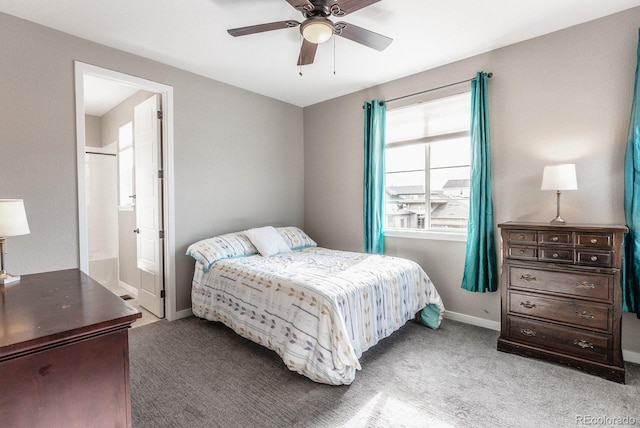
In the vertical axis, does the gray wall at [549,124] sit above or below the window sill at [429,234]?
above

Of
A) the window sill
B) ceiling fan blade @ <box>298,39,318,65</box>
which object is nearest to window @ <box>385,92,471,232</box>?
the window sill

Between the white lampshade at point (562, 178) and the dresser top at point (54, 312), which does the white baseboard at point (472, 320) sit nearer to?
the white lampshade at point (562, 178)

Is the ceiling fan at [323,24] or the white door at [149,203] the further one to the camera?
the white door at [149,203]

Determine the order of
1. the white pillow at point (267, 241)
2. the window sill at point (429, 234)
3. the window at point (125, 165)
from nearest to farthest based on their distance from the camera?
the window sill at point (429, 234) → the white pillow at point (267, 241) → the window at point (125, 165)

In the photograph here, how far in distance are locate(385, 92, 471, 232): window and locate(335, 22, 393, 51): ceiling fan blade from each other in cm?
131

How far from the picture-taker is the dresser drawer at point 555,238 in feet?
7.39

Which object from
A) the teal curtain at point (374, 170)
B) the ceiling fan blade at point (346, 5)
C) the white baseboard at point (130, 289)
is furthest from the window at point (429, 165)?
the white baseboard at point (130, 289)

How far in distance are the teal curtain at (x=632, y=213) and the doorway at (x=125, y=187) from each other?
3984mm

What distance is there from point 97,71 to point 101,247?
3.08m

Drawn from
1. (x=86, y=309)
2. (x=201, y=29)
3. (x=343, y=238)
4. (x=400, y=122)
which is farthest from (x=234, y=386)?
(x=400, y=122)

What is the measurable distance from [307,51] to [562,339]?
2938 mm

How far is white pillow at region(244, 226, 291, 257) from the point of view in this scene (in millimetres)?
3367

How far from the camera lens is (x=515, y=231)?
2.48 m

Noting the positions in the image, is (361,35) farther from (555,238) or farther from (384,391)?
(384,391)
